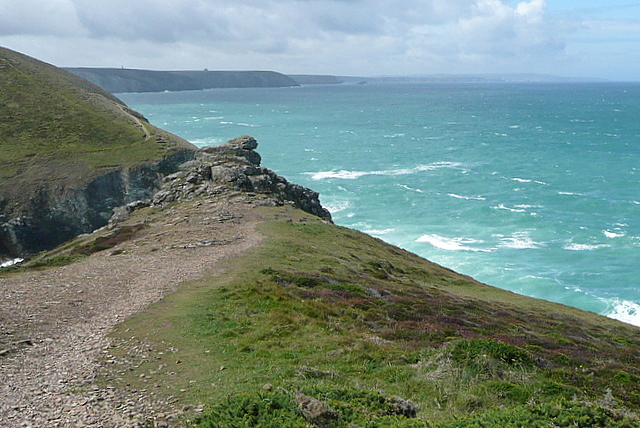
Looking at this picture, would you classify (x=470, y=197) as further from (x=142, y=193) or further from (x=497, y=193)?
(x=142, y=193)

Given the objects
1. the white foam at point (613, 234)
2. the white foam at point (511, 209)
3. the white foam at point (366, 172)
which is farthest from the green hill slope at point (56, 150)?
the white foam at point (613, 234)

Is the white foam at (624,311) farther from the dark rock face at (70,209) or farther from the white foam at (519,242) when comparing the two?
the dark rock face at (70,209)

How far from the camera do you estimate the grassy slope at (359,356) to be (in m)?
11.2

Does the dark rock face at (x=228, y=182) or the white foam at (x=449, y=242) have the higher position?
the dark rock face at (x=228, y=182)

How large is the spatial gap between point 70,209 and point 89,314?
49.9 meters

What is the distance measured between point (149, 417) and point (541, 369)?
11.4 metres

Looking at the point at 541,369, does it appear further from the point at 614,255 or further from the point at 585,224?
the point at 585,224

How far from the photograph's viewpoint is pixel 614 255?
6172 cm

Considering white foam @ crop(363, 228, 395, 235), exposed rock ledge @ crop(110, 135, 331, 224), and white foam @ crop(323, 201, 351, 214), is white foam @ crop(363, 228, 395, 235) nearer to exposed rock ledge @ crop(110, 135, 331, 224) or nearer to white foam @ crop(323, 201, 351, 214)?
white foam @ crop(323, 201, 351, 214)

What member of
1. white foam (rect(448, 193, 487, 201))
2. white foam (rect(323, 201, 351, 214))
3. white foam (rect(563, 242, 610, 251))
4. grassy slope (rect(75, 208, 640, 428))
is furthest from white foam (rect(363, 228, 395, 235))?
grassy slope (rect(75, 208, 640, 428))

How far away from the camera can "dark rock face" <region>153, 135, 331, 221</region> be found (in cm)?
4919

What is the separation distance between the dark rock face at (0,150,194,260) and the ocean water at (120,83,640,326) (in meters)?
30.7

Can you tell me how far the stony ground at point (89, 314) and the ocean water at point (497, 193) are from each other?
35.6 metres

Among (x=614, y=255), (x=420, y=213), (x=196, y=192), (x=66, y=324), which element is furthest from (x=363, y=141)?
(x=66, y=324)
